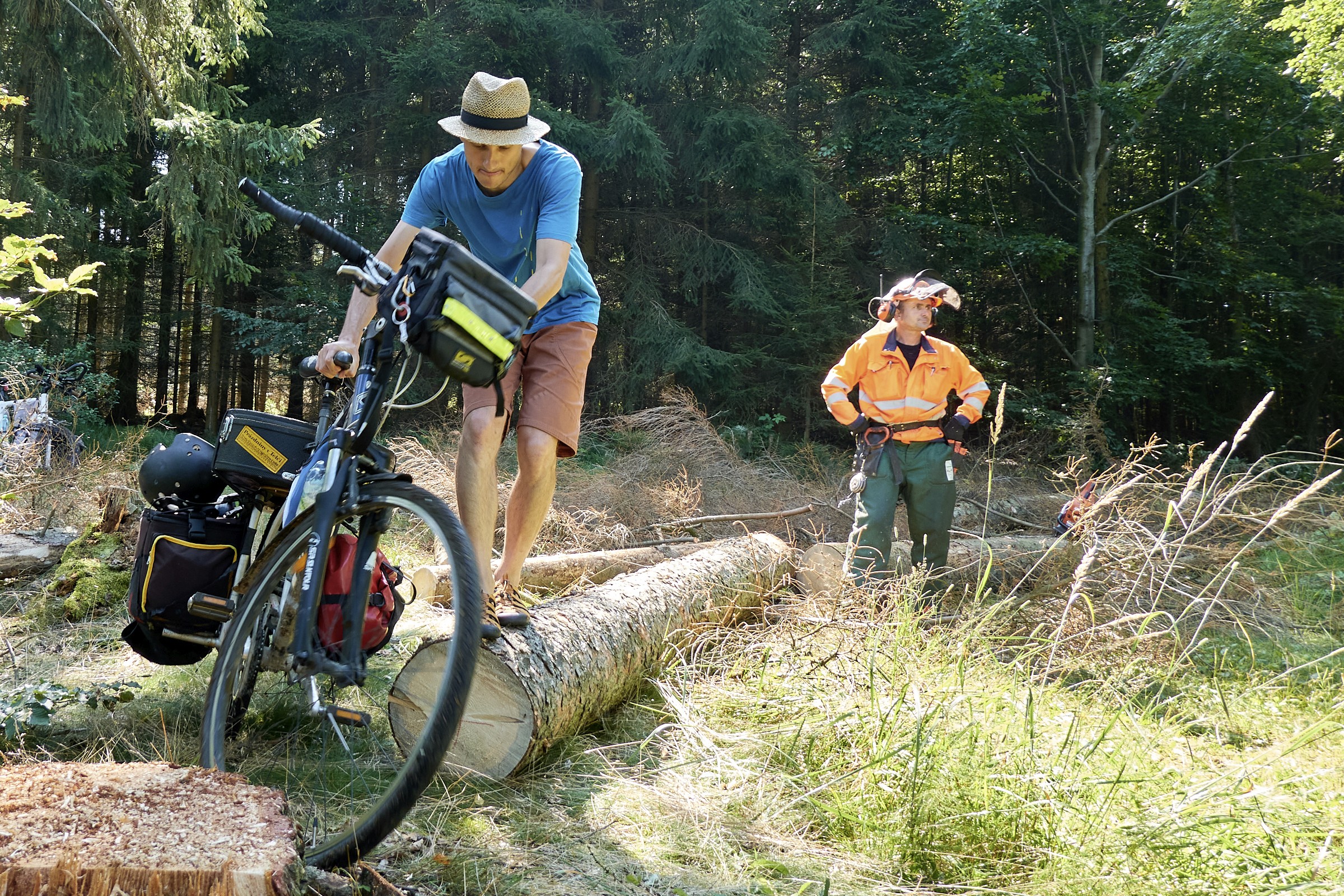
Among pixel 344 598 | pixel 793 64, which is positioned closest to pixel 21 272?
pixel 344 598

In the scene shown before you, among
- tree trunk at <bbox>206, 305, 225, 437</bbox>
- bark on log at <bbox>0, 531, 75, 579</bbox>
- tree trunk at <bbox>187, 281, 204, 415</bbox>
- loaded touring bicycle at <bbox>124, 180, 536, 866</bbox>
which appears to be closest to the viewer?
loaded touring bicycle at <bbox>124, 180, 536, 866</bbox>

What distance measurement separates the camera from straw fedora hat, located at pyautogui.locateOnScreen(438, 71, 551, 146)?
10.5 ft

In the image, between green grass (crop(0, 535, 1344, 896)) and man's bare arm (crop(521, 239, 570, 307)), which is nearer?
green grass (crop(0, 535, 1344, 896))

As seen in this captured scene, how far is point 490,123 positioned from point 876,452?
3320mm

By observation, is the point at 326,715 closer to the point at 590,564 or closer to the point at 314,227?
the point at 314,227

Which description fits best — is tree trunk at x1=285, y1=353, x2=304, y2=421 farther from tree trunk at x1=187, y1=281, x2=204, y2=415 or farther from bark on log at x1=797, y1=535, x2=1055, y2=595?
bark on log at x1=797, y1=535, x2=1055, y2=595

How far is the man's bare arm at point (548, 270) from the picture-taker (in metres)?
3.03

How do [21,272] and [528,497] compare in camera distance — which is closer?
[21,272]

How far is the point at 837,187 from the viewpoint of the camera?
59.3 ft

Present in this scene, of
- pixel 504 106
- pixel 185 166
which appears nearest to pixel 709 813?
pixel 504 106

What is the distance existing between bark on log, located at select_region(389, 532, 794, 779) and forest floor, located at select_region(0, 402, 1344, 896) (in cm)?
13

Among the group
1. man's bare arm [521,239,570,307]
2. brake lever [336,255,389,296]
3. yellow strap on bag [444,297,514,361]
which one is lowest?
yellow strap on bag [444,297,514,361]

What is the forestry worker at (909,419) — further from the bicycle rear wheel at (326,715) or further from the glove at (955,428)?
the bicycle rear wheel at (326,715)

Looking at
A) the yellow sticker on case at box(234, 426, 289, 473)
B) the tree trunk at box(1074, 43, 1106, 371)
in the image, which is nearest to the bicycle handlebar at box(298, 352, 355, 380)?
the yellow sticker on case at box(234, 426, 289, 473)
